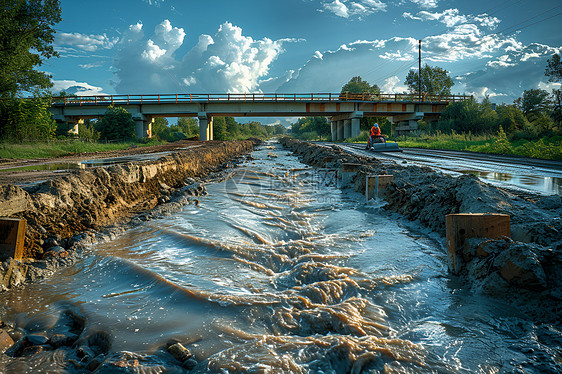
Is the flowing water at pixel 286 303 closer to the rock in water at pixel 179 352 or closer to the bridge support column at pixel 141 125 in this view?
the rock in water at pixel 179 352

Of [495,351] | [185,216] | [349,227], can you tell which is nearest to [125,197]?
[185,216]

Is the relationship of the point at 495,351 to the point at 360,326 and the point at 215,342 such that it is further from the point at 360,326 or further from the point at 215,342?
the point at 215,342

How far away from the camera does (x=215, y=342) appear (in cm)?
268

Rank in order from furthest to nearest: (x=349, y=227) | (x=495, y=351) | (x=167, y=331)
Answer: (x=349, y=227)
(x=167, y=331)
(x=495, y=351)

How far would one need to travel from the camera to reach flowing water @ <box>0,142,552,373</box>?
8.36 feet

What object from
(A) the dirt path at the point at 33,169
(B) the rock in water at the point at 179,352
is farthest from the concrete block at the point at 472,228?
(A) the dirt path at the point at 33,169

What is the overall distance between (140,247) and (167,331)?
2583mm

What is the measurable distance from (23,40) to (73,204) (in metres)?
22.6

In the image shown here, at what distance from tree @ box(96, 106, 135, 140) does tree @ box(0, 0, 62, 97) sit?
1203cm

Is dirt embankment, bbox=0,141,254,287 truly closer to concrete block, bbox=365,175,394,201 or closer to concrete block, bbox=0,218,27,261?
concrete block, bbox=0,218,27,261

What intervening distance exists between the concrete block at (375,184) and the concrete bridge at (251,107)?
39933mm

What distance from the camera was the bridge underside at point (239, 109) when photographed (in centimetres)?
4400

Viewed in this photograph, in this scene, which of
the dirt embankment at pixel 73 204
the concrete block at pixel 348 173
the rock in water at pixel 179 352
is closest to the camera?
the rock in water at pixel 179 352

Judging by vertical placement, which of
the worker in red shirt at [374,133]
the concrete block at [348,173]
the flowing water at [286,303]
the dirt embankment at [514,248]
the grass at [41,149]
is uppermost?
the worker in red shirt at [374,133]
